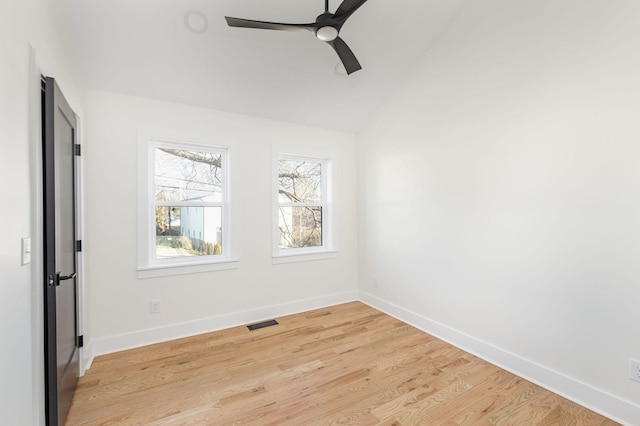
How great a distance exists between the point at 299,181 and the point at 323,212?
577 mm

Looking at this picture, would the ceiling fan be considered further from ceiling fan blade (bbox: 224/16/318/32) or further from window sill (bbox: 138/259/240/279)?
window sill (bbox: 138/259/240/279)

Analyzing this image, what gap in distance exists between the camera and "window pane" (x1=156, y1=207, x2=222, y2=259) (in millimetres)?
3068

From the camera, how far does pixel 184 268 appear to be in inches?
120

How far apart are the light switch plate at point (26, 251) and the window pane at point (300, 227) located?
256cm

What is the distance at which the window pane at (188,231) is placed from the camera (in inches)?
121

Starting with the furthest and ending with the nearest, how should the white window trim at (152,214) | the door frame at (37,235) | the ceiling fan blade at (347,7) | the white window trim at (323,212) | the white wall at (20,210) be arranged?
the white window trim at (323,212), the white window trim at (152,214), the ceiling fan blade at (347,7), the door frame at (37,235), the white wall at (20,210)

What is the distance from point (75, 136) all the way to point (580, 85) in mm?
3734

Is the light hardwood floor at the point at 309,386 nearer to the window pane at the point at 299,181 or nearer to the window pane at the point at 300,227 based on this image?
the window pane at the point at 300,227

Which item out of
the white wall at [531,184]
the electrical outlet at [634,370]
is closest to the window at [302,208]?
the white wall at [531,184]

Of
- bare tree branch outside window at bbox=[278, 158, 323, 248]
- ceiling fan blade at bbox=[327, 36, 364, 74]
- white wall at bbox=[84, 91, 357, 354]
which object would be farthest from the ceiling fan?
bare tree branch outside window at bbox=[278, 158, 323, 248]

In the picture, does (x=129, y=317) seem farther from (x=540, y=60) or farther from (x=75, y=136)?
(x=540, y=60)

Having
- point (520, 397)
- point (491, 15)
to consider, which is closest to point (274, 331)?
point (520, 397)

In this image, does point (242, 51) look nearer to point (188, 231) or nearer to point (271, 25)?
point (271, 25)

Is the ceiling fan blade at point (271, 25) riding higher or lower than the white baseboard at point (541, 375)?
higher
